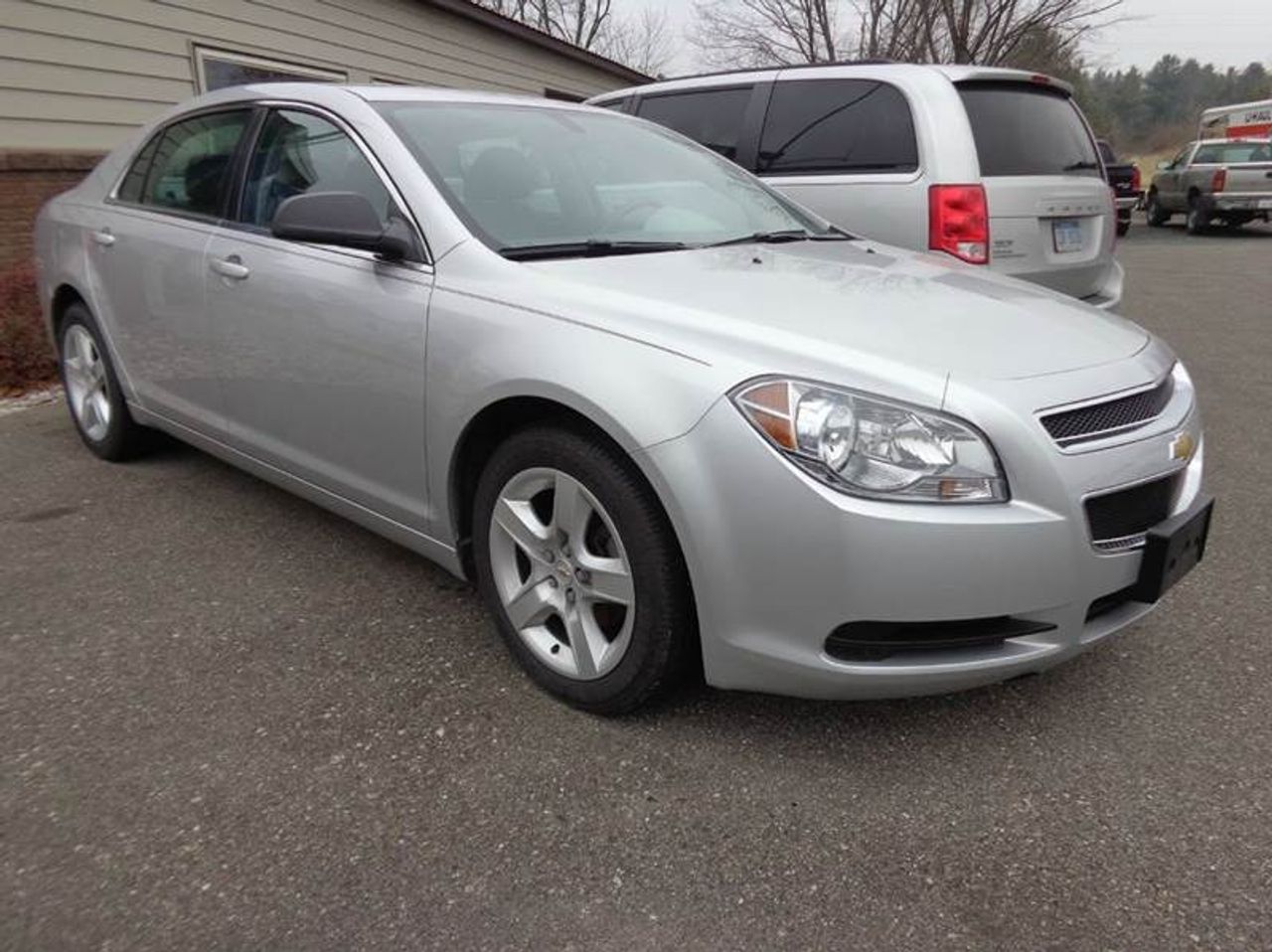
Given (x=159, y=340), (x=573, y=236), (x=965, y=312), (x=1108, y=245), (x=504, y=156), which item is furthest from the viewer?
(x=1108, y=245)

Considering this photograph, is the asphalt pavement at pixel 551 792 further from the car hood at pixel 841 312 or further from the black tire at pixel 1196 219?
the black tire at pixel 1196 219

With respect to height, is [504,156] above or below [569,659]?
above

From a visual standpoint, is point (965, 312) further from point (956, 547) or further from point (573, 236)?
point (573, 236)

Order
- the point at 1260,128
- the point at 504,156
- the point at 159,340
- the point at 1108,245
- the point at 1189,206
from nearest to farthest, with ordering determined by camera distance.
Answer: the point at 504,156
the point at 159,340
the point at 1108,245
the point at 1189,206
the point at 1260,128

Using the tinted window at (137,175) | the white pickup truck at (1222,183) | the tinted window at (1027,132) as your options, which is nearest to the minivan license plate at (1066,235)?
the tinted window at (1027,132)

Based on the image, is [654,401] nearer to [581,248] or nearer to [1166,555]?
[581,248]

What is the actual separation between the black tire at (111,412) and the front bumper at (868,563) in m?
3.07

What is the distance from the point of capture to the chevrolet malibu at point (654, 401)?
200 cm

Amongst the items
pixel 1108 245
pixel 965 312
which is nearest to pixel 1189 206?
pixel 1108 245

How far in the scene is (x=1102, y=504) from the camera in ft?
6.88

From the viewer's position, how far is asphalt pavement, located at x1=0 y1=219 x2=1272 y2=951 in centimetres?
184

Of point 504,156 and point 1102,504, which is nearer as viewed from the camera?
point 1102,504

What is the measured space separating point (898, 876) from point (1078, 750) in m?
0.67

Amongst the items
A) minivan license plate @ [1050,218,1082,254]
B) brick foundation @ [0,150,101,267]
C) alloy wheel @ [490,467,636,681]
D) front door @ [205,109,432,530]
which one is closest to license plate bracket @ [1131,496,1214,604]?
alloy wheel @ [490,467,636,681]
